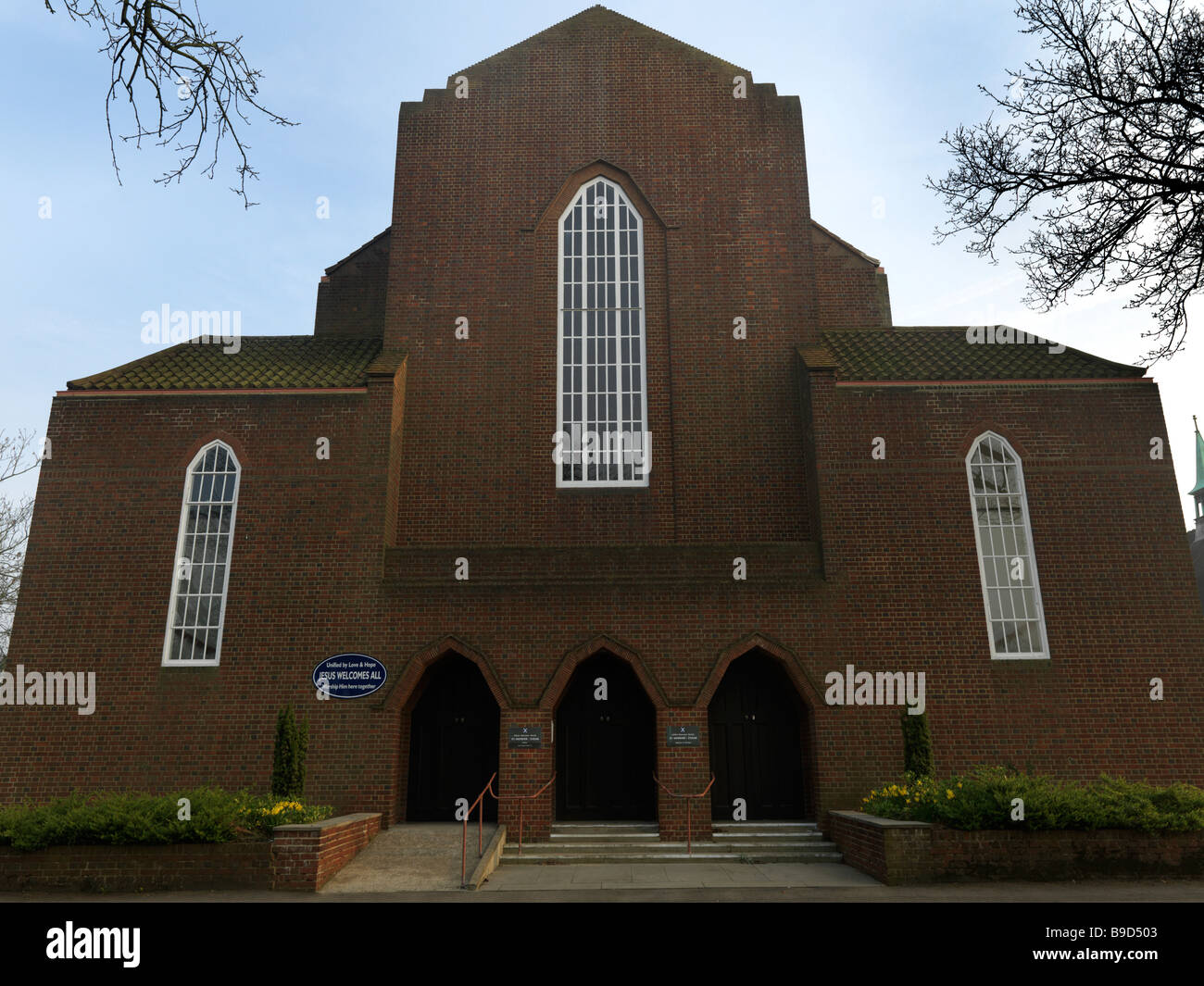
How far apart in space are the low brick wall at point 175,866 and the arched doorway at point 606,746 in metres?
5.37

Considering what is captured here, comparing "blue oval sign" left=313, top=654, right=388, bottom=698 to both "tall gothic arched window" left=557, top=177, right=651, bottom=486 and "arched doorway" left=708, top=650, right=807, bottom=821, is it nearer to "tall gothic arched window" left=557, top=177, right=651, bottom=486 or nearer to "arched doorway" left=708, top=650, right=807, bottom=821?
"tall gothic arched window" left=557, top=177, right=651, bottom=486

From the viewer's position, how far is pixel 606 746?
1545 centimetres

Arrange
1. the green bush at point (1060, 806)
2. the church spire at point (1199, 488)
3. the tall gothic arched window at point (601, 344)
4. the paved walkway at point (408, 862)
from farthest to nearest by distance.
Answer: the church spire at point (1199, 488) < the tall gothic arched window at point (601, 344) < the paved walkway at point (408, 862) < the green bush at point (1060, 806)

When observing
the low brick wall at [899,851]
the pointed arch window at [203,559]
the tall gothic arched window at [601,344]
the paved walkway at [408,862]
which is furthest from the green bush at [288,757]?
the low brick wall at [899,851]

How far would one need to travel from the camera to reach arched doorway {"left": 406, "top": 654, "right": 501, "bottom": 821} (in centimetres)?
1523

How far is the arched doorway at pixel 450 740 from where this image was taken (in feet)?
50.0

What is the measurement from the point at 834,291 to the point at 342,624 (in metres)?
12.8

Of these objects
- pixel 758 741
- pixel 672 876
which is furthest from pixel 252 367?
pixel 672 876

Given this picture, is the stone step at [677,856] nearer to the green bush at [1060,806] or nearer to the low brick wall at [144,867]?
the green bush at [1060,806]

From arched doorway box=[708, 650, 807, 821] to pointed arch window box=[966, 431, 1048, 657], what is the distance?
372 cm

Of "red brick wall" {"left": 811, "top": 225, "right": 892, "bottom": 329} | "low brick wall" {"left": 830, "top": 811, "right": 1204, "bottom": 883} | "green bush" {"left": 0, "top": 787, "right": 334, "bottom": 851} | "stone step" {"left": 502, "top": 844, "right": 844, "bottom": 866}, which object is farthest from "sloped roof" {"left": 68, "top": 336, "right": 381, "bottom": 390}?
"low brick wall" {"left": 830, "top": 811, "right": 1204, "bottom": 883}

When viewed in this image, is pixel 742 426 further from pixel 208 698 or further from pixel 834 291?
pixel 208 698

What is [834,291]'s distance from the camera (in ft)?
63.4

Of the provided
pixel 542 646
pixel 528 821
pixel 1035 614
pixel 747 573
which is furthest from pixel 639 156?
pixel 528 821
